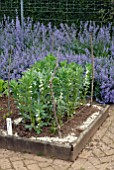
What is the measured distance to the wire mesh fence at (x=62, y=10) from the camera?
7.79 m

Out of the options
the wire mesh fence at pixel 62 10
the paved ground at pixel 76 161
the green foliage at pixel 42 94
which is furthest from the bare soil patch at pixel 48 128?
the wire mesh fence at pixel 62 10

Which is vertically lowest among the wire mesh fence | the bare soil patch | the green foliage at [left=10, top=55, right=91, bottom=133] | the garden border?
the garden border

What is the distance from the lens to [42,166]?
3.30 m

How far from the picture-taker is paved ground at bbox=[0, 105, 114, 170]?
3289mm

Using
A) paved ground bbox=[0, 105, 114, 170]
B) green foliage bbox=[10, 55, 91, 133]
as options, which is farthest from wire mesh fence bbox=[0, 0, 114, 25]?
paved ground bbox=[0, 105, 114, 170]

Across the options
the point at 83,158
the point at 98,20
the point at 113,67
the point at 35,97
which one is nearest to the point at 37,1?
the point at 98,20

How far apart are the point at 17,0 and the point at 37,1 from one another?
1.91 ft

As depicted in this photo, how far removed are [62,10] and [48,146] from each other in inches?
215

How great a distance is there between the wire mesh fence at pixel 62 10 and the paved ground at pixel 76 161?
15.2 ft

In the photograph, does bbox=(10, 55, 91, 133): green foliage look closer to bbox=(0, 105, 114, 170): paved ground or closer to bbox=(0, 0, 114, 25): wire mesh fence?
bbox=(0, 105, 114, 170): paved ground

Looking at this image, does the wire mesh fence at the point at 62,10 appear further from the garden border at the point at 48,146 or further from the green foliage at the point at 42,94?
the garden border at the point at 48,146

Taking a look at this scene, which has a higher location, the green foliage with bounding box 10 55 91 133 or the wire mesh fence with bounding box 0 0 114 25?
the wire mesh fence with bounding box 0 0 114 25

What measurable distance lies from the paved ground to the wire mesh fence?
15.2 ft

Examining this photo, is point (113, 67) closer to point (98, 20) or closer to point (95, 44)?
point (95, 44)
